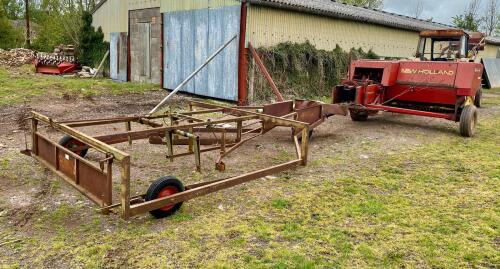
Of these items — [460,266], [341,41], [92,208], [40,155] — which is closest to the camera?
[460,266]

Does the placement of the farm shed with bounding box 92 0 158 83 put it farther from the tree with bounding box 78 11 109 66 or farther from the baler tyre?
the baler tyre

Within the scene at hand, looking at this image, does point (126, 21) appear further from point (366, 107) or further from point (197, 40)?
point (366, 107)

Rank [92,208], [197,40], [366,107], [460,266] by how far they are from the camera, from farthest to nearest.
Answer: [197,40], [366,107], [92,208], [460,266]

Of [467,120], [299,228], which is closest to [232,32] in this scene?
[467,120]

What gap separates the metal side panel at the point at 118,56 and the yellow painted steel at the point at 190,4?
3.77 m

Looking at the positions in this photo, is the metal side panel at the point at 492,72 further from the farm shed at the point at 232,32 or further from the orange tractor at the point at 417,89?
the orange tractor at the point at 417,89

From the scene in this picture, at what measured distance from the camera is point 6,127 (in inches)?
337

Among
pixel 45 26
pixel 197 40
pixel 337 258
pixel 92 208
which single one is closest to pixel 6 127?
pixel 92 208

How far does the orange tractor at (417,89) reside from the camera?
28.9 ft

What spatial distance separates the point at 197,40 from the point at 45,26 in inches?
908

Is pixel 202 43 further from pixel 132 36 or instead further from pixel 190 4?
pixel 132 36

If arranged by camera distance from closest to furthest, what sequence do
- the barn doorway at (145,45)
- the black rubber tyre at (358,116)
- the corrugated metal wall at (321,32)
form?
1. the black rubber tyre at (358,116)
2. the corrugated metal wall at (321,32)
3. the barn doorway at (145,45)

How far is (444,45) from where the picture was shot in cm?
1224

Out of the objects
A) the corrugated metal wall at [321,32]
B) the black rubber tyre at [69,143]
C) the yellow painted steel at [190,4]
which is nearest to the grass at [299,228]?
the black rubber tyre at [69,143]
